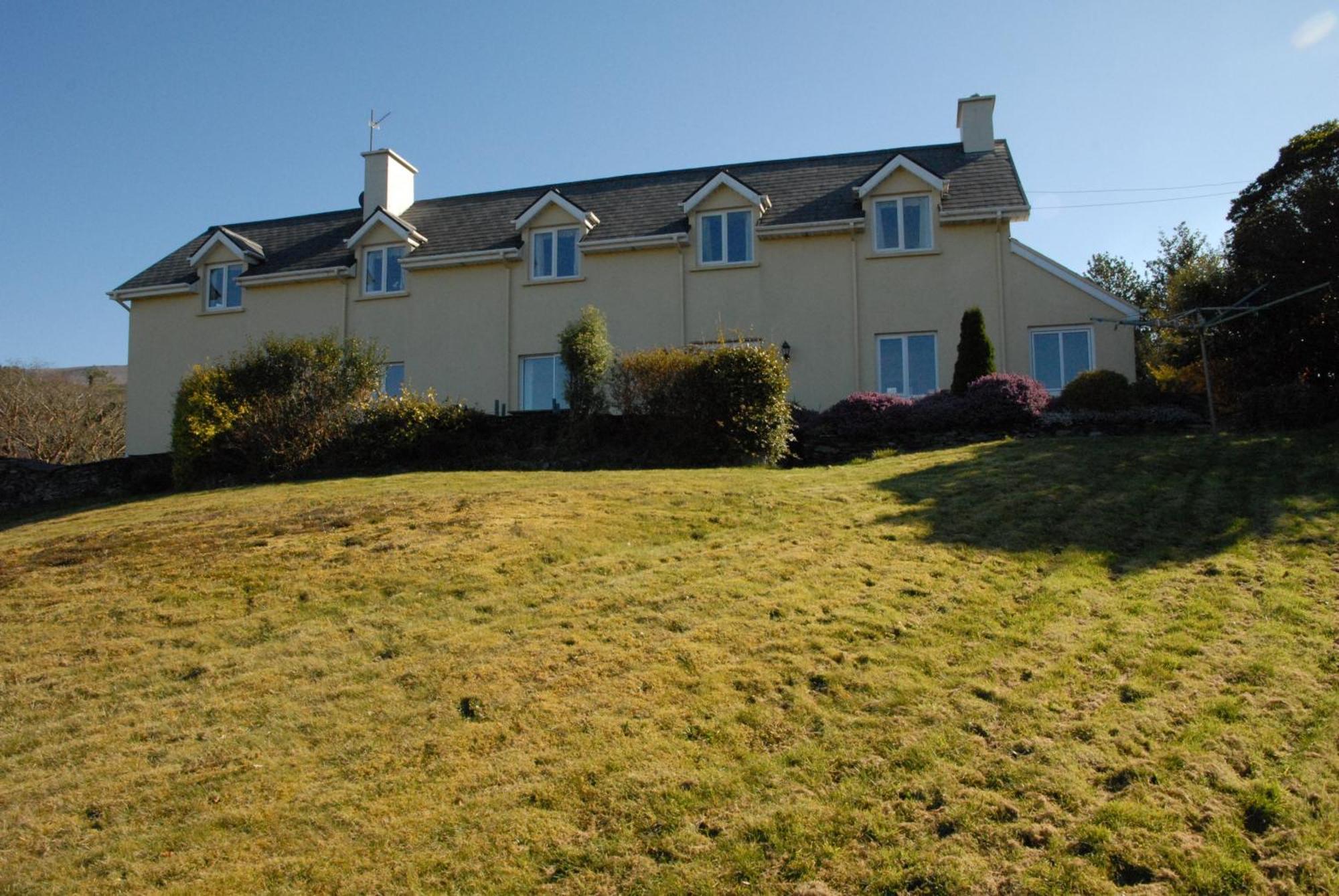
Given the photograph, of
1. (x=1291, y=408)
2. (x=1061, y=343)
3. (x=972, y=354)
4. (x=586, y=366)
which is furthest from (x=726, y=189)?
(x=1291, y=408)

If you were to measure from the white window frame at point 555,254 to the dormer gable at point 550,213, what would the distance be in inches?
9.3

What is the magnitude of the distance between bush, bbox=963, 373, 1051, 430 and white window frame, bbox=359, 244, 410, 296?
1615cm

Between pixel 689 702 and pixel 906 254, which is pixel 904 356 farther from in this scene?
pixel 689 702

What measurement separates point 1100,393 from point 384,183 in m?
21.3

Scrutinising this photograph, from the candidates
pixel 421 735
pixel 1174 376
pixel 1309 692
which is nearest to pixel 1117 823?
pixel 1309 692

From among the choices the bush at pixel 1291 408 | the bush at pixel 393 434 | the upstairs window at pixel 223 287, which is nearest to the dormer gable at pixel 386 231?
the upstairs window at pixel 223 287

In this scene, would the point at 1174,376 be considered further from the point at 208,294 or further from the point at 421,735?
the point at 208,294

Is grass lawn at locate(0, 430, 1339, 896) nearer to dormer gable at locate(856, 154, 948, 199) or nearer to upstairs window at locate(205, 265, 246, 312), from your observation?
dormer gable at locate(856, 154, 948, 199)

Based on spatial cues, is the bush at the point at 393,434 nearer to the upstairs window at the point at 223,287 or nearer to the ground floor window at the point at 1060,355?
the upstairs window at the point at 223,287

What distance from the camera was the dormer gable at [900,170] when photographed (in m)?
23.8

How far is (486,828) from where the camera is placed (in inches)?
230

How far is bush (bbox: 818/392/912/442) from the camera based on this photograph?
19562 mm

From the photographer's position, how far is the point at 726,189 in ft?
83.6

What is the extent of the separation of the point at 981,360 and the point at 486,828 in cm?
1787
